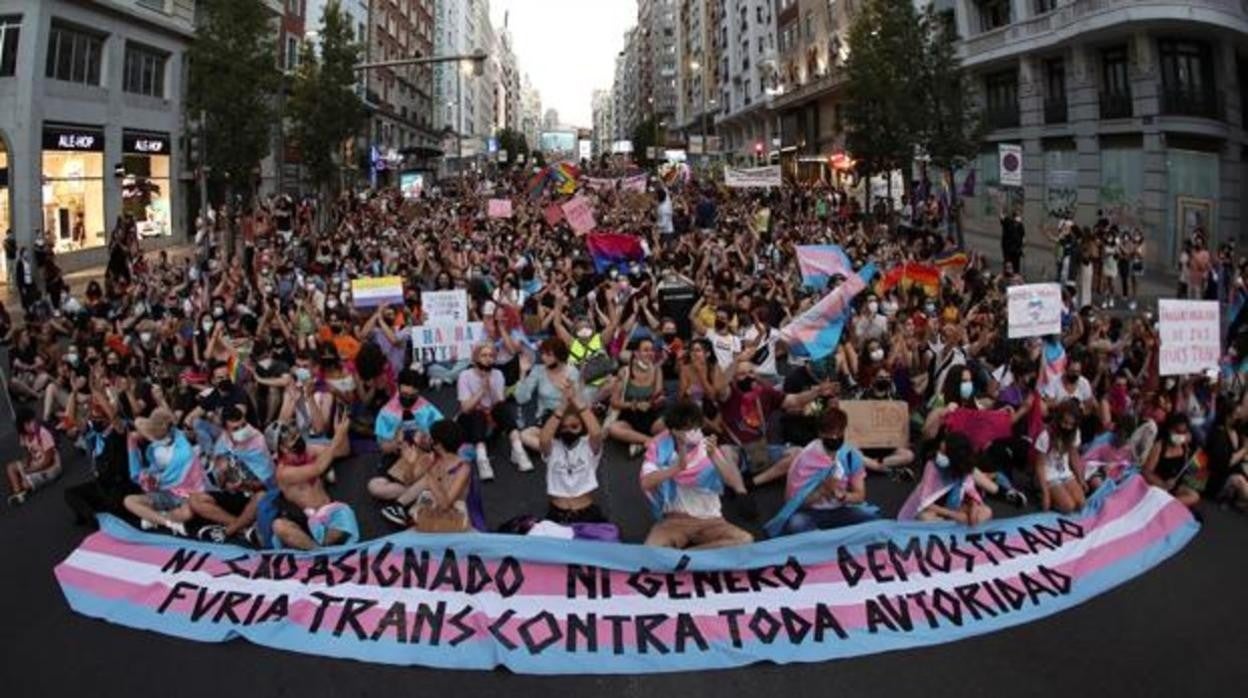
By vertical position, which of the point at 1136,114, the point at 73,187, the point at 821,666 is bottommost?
the point at 821,666

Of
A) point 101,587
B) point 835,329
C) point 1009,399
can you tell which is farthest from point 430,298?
point 1009,399

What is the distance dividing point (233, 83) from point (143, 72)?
36.4 ft

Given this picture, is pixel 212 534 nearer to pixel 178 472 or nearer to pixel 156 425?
pixel 178 472

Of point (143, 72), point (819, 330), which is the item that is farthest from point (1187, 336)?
point (143, 72)

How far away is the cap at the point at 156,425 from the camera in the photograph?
873 centimetres

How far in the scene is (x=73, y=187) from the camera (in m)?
29.7

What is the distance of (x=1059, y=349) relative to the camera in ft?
37.0

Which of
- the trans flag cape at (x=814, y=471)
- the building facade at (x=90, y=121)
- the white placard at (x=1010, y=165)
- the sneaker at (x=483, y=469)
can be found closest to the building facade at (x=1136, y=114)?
the white placard at (x=1010, y=165)

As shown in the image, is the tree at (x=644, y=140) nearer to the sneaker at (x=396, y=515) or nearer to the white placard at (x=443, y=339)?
the white placard at (x=443, y=339)

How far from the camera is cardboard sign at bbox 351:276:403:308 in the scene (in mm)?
14062

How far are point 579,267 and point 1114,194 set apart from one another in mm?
21638

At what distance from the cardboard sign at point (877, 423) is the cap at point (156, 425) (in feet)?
23.1

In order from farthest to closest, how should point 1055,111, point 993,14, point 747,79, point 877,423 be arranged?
point 747,79 < point 993,14 < point 1055,111 < point 877,423

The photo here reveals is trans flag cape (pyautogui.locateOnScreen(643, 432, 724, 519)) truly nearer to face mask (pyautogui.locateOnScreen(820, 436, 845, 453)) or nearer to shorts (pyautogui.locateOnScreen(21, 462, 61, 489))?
face mask (pyautogui.locateOnScreen(820, 436, 845, 453))
